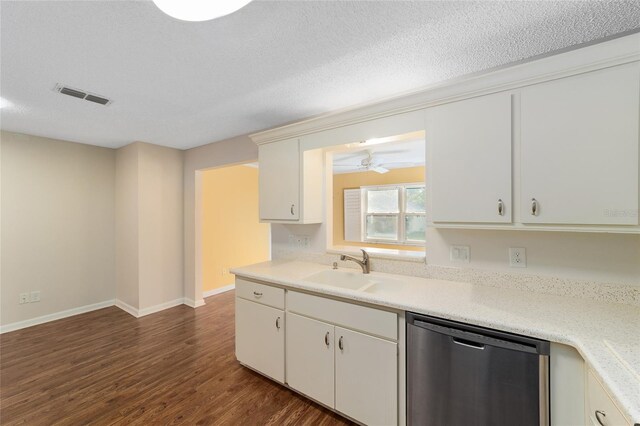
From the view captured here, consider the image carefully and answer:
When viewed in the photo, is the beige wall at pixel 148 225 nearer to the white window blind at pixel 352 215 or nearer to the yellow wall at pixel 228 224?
the yellow wall at pixel 228 224

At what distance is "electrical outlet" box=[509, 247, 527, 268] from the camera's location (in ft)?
5.82

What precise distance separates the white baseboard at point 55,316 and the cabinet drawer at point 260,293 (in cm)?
297

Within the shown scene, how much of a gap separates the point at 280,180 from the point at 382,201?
13.0ft

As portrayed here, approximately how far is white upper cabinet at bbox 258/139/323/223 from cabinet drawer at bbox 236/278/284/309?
66 cm

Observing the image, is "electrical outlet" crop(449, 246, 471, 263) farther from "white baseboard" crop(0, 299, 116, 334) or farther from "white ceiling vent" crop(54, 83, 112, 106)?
"white baseboard" crop(0, 299, 116, 334)

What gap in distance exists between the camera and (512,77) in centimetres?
152

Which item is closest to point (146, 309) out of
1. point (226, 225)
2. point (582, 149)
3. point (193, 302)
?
point (193, 302)

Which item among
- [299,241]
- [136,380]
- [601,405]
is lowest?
[136,380]

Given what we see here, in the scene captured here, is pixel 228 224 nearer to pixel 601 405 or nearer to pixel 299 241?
pixel 299 241

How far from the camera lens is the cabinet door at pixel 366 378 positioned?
1.63m

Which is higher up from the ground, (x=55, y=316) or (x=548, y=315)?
(x=548, y=315)

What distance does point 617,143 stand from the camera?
1.30 meters

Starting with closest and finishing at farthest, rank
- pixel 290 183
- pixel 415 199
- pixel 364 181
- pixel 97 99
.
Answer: pixel 97 99 → pixel 290 183 → pixel 415 199 → pixel 364 181

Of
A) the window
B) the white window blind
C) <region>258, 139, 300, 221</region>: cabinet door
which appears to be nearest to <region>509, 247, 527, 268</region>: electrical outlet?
<region>258, 139, 300, 221</region>: cabinet door
